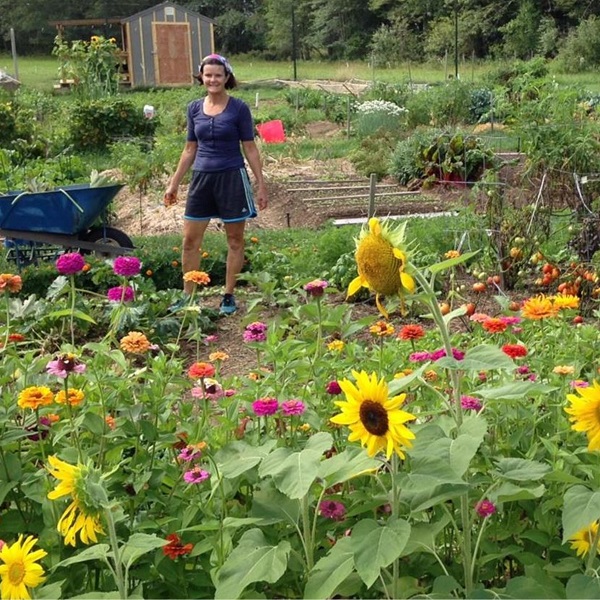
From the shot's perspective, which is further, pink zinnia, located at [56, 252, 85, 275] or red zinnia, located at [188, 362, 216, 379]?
pink zinnia, located at [56, 252, 85, 275]

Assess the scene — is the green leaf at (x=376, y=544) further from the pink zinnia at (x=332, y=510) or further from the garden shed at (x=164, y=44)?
the garden shed at (x=164, y=44)

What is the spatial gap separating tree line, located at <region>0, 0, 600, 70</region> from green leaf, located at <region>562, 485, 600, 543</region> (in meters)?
30.1

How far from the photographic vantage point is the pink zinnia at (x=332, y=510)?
174cm

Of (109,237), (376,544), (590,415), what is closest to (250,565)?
(376,544)

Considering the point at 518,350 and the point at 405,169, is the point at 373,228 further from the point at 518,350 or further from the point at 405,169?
the point at 405,169

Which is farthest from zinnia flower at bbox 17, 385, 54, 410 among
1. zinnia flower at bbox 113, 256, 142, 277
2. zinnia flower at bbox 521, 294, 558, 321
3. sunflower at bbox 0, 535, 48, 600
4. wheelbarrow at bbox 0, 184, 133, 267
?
wheelbarrow at bbox 0, 184, 133, 267

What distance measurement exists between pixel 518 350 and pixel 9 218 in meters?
5.20

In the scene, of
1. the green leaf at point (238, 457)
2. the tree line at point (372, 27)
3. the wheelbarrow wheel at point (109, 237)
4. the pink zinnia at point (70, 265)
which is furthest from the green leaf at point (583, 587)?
the tree line at point (372, 27)

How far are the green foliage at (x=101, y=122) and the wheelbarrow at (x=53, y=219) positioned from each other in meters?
7.16

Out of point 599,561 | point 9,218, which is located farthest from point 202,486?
point 9,218

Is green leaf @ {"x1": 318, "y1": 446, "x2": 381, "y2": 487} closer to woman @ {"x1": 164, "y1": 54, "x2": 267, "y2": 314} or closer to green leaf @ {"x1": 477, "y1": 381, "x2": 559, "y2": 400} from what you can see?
green leaf @ {"x1": 477, "y1": 381, "x2": 559, "y2": 400}

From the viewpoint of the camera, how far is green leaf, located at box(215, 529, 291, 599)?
1520 millimetres

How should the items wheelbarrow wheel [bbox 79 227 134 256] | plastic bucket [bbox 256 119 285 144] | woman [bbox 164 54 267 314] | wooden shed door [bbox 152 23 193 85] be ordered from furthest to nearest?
wooden shed door [bbox 152 23 193 85], plastic bucket [bbox 256 119 285 144], wheelbarrow wheel [bbox 79 227 134 256], woman [bbox 164 54 267 314]

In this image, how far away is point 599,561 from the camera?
1713 millimetres
